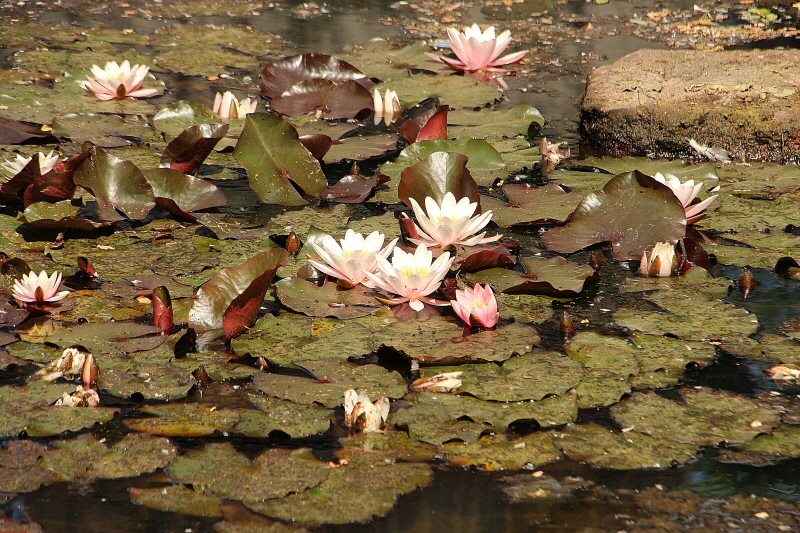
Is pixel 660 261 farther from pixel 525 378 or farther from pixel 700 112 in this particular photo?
pixel 700 112

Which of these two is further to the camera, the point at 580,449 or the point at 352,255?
Answer: the point at 352,255

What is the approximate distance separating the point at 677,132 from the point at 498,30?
260 centimetres

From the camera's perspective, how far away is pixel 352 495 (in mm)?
1635

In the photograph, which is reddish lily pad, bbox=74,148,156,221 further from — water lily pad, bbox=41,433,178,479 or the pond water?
water lily pad, bbox=41,433,178,479

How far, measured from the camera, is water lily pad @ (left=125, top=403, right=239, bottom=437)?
1842 millimetres

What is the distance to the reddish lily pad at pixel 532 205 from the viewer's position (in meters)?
3.05

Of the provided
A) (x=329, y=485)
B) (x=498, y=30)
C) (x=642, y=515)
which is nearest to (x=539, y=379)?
(x=642, y=515)

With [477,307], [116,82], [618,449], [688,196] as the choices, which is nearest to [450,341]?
[477,307]

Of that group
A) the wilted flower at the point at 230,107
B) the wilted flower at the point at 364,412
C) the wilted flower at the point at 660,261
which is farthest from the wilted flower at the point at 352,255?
the wilted flower at the point at 230,107

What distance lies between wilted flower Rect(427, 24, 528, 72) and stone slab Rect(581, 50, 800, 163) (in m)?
0.85

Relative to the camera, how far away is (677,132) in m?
3.97

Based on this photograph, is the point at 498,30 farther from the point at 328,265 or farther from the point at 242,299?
the point at 242,299

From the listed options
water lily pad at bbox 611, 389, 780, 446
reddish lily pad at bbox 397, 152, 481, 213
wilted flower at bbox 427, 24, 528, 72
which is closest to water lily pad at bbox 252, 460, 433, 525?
water lily pad at bbox 611, 389, 780, 446

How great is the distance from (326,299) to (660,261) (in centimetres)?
116
